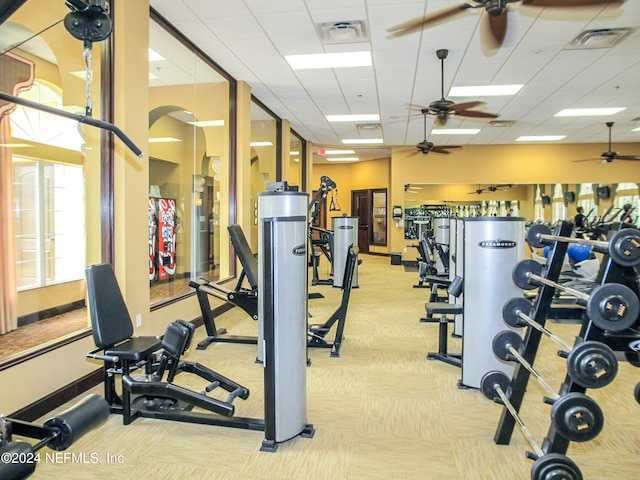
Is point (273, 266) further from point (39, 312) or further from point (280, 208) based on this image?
point (39, 312)

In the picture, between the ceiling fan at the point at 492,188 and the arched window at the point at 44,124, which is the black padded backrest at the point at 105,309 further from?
the ceiling fan at the point at 492,188

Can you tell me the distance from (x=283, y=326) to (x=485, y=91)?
6.10 m

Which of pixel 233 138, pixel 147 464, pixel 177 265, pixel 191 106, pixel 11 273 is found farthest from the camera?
pixel 177 265

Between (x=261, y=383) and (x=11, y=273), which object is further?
(x=11, y=273)

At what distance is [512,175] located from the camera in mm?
12469

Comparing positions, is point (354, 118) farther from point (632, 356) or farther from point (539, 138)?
point (632, 356)

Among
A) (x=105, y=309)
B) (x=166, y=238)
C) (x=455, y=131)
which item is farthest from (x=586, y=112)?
(x=105, y=309)

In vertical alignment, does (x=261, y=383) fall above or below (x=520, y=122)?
below

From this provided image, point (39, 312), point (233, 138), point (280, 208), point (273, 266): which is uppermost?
point (233, 138)

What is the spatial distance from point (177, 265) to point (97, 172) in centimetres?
387

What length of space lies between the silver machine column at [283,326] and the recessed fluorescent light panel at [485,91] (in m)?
5.41

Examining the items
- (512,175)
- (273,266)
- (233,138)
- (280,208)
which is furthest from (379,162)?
(273,266)

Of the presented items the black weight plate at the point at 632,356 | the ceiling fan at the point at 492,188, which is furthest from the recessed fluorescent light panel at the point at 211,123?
the ceiling fan at the point at 492,188

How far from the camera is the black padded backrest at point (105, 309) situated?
2831 millimetres
